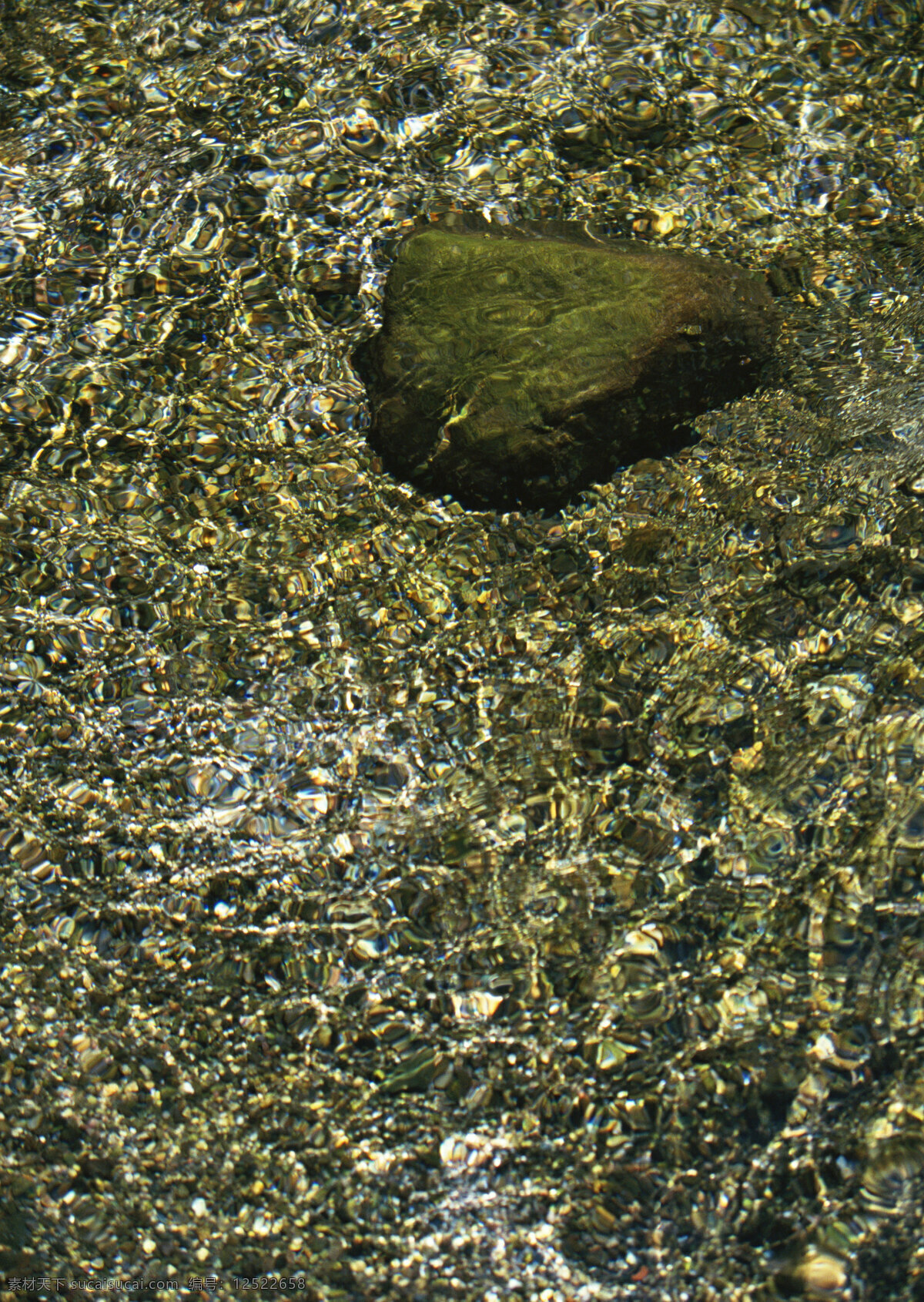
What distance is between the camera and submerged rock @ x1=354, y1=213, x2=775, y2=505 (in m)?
2.91

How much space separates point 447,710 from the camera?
2674mm

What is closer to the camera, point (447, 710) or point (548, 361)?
point (447, 710)

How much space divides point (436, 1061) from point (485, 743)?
0.73 metres

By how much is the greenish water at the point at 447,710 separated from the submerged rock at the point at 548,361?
0.36 feet

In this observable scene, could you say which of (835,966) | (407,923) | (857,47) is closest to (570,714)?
(407,923)

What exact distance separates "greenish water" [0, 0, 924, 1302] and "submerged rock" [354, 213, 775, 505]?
0.36 feet

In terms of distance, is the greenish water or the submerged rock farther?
the submerged rock

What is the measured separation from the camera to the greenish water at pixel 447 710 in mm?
2117

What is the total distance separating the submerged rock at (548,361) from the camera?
115 inches

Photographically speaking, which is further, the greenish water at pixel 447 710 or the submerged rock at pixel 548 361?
the submerged rock at pixel 548 361

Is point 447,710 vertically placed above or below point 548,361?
below

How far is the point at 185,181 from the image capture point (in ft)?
12.0

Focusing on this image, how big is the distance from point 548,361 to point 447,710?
39.2 inches

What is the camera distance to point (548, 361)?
295cm
